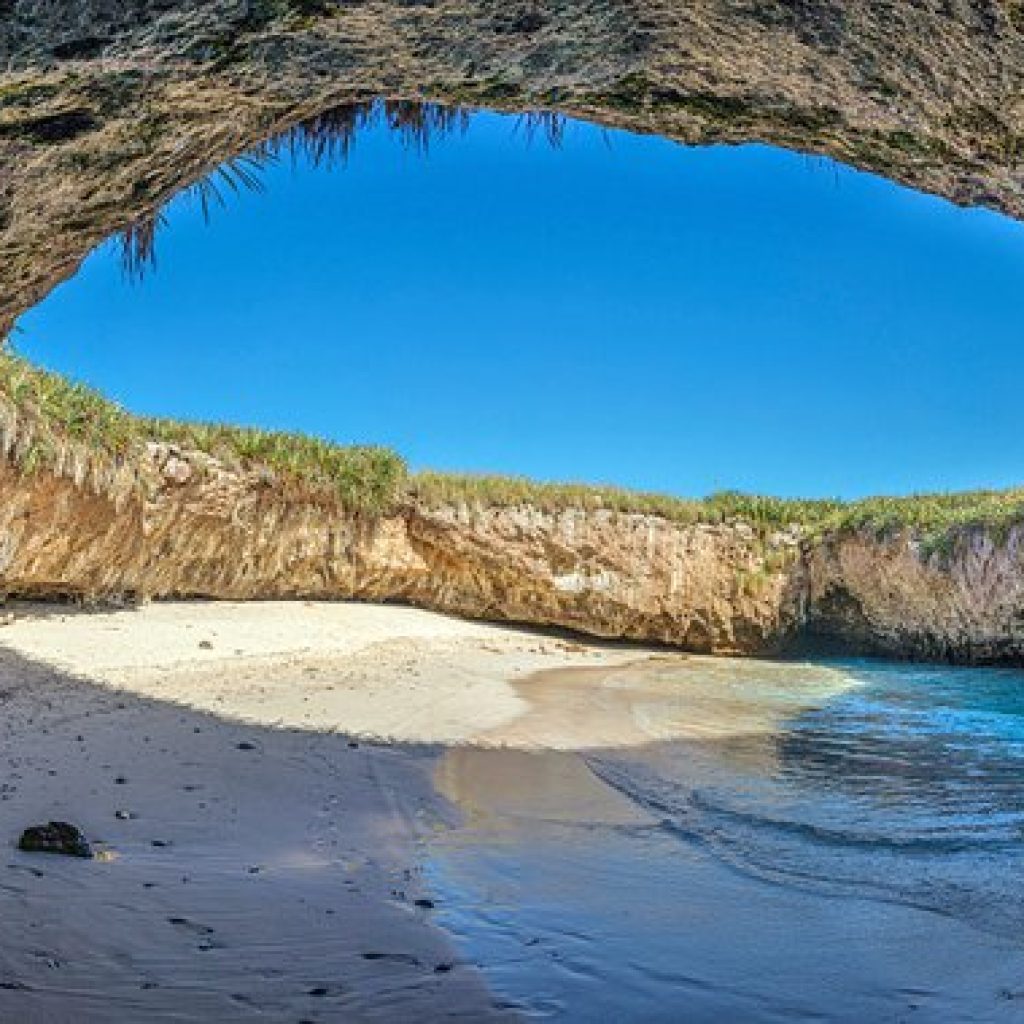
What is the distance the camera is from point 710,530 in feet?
52.5

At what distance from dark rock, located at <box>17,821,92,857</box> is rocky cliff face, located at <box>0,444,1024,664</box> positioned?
6.23m

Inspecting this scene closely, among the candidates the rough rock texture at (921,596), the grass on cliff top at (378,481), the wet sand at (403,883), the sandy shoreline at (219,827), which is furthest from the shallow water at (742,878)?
the rough rock texture at (921,596)

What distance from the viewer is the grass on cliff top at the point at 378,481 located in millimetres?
8453

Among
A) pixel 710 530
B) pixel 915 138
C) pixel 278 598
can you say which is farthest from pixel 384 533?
pixel 915 138

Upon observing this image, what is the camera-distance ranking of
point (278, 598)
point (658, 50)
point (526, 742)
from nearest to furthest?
1. point (658, 50)
2. point (526, 742)
3. point (278, 598)

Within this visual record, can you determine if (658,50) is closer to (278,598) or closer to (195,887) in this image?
(195,887)

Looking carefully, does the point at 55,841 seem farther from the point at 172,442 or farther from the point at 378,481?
the point at 378,481

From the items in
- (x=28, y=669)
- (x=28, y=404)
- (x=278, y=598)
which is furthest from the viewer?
(x=278, y=598)

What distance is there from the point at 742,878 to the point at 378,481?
1052cm

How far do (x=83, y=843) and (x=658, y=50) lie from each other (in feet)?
9.34

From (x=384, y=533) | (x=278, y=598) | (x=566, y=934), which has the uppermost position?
(x=384, y=533)

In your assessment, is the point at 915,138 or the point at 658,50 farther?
the point at 915,138

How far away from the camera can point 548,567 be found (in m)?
15.0

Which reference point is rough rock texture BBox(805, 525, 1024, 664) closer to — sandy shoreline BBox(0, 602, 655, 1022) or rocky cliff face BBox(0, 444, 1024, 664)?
rocky cliff face BBox(0, 444, 1024, 664)
